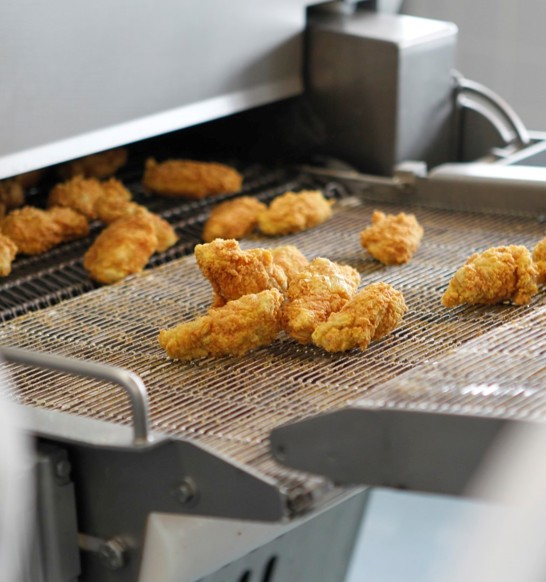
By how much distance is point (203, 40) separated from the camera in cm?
228

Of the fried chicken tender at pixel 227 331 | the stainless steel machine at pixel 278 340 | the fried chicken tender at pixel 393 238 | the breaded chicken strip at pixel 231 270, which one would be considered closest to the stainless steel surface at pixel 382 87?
the stainless steel machine at pixel 278 340

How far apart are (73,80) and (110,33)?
122mm

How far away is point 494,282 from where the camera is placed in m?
1.75

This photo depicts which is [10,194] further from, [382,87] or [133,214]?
[382,87]

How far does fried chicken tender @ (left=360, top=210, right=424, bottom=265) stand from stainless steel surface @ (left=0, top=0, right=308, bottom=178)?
1.59 ft

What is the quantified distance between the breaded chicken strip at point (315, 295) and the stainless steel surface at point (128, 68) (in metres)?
0.56

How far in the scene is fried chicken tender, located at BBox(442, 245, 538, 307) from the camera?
1746 millimetres

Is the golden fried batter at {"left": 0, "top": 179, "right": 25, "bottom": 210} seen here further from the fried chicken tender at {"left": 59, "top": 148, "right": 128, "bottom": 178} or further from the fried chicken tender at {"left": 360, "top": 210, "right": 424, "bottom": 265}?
the fried chicken tender at {"left": 360, "top": 210, "right": 424, "bottom": 265}

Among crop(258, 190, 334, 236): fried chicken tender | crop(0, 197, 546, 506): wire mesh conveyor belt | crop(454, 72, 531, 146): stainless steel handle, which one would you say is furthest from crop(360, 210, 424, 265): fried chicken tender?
crop(454, 72, 531, 146): stainless steel handle

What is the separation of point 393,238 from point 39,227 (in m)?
0.66

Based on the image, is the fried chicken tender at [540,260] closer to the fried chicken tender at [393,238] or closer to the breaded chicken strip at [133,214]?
the fried chicken tender at [393,238]

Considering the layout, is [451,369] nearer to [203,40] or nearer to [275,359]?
[275,359]

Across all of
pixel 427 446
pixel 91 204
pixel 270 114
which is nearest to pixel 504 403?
pixel 427 446

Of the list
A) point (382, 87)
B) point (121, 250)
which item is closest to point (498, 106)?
point (382, 87)
